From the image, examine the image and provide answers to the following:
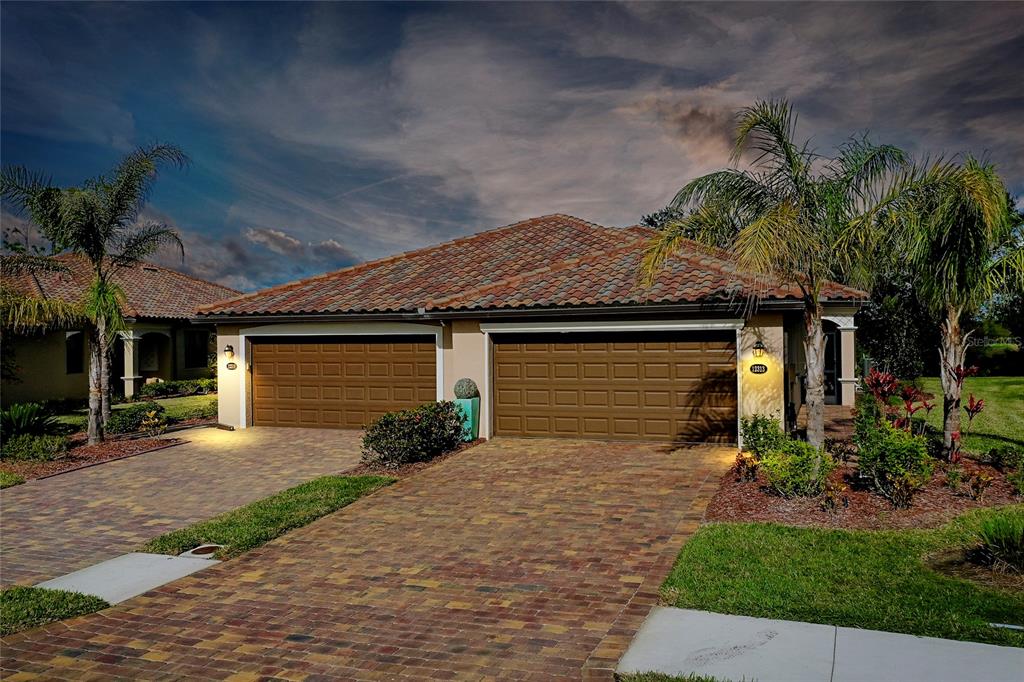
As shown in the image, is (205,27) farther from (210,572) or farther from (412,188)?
(412,188)

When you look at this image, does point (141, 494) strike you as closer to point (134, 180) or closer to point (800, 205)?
point (134, 180)

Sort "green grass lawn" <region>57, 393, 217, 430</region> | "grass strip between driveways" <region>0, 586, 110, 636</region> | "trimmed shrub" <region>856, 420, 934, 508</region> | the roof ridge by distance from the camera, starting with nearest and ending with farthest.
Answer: "grass strip between driveways" <region>0, 586, 110, 636</region> → "trimmed shrub" <region>856, 420, 934, 508</region> → the roof ridge → "green grass lawn" <region>57, 393, 217, 430</region>

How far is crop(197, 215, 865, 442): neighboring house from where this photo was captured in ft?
43.0

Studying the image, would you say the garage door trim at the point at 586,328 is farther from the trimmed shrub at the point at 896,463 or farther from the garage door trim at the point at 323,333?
the trimmed shrub at the point at 896,463

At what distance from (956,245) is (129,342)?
82.7 ft

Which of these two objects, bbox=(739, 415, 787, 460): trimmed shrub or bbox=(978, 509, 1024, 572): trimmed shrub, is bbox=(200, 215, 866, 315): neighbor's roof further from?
bbox=(978, 509, 1024, 572): trimmed shrub

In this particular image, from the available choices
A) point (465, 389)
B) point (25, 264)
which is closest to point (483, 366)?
point (465, 389)

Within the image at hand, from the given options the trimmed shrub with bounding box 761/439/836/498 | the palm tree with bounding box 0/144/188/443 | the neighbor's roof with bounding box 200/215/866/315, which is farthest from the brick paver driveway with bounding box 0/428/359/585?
the trimmed shrub with bounding box 761/439/836/498

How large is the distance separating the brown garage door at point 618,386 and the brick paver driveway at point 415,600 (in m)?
3.66

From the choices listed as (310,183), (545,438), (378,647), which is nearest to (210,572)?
(378,647)

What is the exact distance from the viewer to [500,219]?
42344 millimetres

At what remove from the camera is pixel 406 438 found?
11.9m

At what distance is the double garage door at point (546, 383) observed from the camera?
43.7 feet

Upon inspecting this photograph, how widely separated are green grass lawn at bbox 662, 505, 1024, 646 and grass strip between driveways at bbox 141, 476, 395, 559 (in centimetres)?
457
